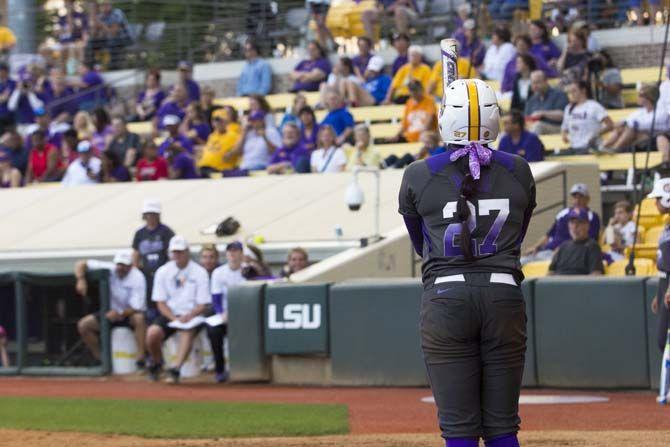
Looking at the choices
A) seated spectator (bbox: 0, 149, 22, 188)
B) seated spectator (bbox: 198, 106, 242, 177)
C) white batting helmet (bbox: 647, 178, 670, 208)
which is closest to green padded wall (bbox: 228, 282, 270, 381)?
white batting helmet (bbox: 647, 178, 670, 208)

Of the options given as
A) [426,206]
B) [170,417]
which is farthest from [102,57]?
[426,206]

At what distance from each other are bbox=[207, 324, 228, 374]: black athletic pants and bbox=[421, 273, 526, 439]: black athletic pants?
375 inches

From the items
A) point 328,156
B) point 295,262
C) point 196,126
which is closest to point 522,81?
point 328,156

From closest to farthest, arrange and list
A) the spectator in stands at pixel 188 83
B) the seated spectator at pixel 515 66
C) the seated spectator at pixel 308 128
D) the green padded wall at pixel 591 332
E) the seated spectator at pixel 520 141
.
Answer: the green padded wall at pixel 591 332 → the seated spectator at pixel 520 141 → the seated spectator at pixel 515 66 → the seated spectator at pixel 308 128 → the spectator in stands at pixel 188 83

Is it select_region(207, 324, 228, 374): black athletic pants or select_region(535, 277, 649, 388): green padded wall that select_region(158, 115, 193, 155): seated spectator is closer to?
select_region(207, 324, 228, 374): black athletic pants

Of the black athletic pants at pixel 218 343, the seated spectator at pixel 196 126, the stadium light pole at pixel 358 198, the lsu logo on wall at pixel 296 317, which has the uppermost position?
the seated spectator at pixel 196 126

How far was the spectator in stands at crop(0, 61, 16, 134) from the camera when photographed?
941 inches

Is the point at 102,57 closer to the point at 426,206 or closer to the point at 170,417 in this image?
the point at 170,417

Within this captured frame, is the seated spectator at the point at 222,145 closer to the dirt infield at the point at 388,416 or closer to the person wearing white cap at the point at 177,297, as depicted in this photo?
the person wearing white cap at the point at 177,297

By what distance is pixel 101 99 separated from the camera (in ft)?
82.6

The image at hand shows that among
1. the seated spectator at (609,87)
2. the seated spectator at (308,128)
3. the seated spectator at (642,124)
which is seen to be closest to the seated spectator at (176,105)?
the seated spectator at (308,128)

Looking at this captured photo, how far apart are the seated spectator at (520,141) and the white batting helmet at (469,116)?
410 inches

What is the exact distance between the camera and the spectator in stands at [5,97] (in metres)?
23.9

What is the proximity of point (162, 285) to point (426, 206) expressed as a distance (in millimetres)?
10353
